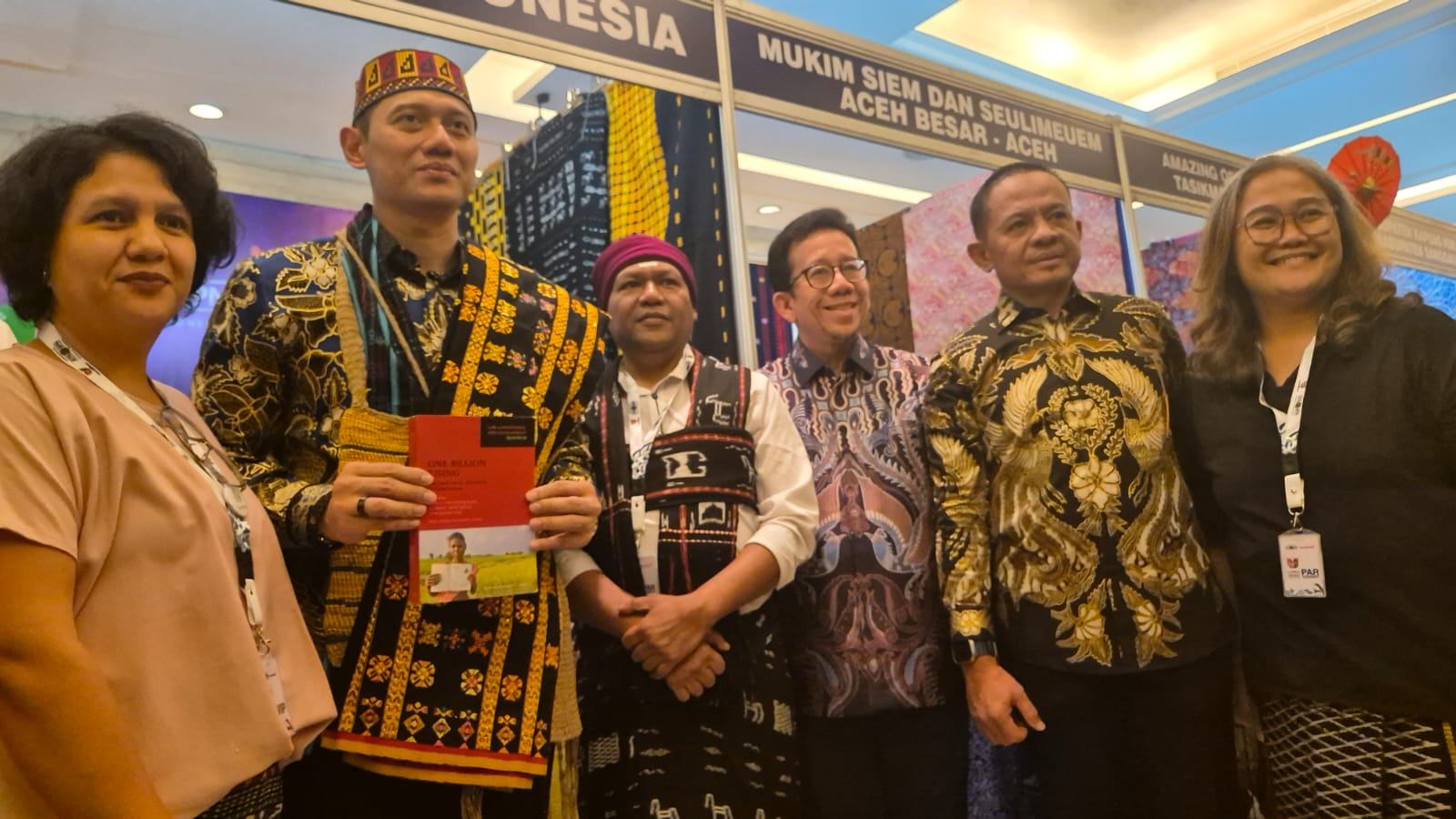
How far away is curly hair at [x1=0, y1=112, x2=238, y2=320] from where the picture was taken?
1087 mm

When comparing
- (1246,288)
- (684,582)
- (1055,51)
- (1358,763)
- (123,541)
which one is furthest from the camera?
(1055,51)

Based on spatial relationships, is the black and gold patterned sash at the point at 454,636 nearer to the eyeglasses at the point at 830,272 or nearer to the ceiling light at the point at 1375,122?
the eyeglasses at the point at 830,272

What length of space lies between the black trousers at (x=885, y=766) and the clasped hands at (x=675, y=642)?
1.21ft

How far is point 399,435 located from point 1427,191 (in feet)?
35.6

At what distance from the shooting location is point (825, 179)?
5.94 m

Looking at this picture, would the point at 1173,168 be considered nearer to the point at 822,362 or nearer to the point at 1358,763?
the point at 822,362

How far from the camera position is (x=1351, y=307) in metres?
1.69

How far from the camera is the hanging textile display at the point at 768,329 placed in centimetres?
336

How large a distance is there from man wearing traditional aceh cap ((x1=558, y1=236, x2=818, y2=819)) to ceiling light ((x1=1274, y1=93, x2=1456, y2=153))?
6416mm

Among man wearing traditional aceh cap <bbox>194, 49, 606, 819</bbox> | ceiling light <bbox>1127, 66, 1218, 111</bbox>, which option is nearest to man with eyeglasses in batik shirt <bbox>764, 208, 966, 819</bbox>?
man wearing traditional aceh cap <bbox>194, 49, 606, 819</bbox>

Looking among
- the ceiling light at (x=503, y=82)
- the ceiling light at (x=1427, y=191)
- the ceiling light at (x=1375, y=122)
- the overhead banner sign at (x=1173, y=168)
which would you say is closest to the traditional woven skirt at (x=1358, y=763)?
the overhead banner sign at (x=1173, y=168)

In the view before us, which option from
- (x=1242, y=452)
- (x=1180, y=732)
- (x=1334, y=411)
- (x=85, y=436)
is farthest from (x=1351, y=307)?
(x=85, y=436)

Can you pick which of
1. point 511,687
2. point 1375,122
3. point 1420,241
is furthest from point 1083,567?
point 1375,122

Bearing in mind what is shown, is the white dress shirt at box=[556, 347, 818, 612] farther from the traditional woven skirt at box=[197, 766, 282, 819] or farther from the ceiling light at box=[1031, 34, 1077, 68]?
the ceiling light at box=[1031, 34, 1077, 68]
